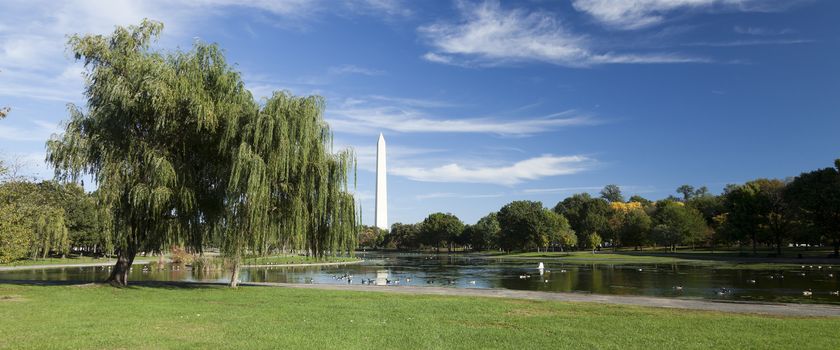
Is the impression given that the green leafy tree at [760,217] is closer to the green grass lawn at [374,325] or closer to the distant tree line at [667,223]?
the distant tree line at [667,223]

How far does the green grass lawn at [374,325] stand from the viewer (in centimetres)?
1101

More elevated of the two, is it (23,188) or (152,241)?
(23,188)

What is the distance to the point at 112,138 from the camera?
21750mm

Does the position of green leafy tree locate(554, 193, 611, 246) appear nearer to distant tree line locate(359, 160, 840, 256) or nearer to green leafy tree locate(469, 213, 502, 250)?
distant tree line locate(359, 160, 840, 256)

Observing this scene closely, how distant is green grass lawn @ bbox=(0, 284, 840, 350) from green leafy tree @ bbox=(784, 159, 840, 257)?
5986cm

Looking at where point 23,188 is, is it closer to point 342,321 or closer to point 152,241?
point 152,241

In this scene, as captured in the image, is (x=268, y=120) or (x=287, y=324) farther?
(x=268, y=120)

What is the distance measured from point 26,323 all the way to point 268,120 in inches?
450

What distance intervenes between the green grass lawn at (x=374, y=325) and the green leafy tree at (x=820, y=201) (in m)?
59.9

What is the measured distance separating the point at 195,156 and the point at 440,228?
432 ft

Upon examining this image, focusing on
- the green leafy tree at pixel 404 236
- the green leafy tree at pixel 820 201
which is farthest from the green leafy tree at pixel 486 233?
the green leafy tree at pixel 820 201

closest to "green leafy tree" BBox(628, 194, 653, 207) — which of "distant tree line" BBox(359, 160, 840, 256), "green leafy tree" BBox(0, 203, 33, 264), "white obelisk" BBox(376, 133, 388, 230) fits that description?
"distant tree line" BBox(359, 160, 840, 256)

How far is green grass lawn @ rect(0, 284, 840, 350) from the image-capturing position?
11.0 meters

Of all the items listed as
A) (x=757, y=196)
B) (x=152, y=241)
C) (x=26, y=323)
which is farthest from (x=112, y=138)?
(x=757, y=196)
